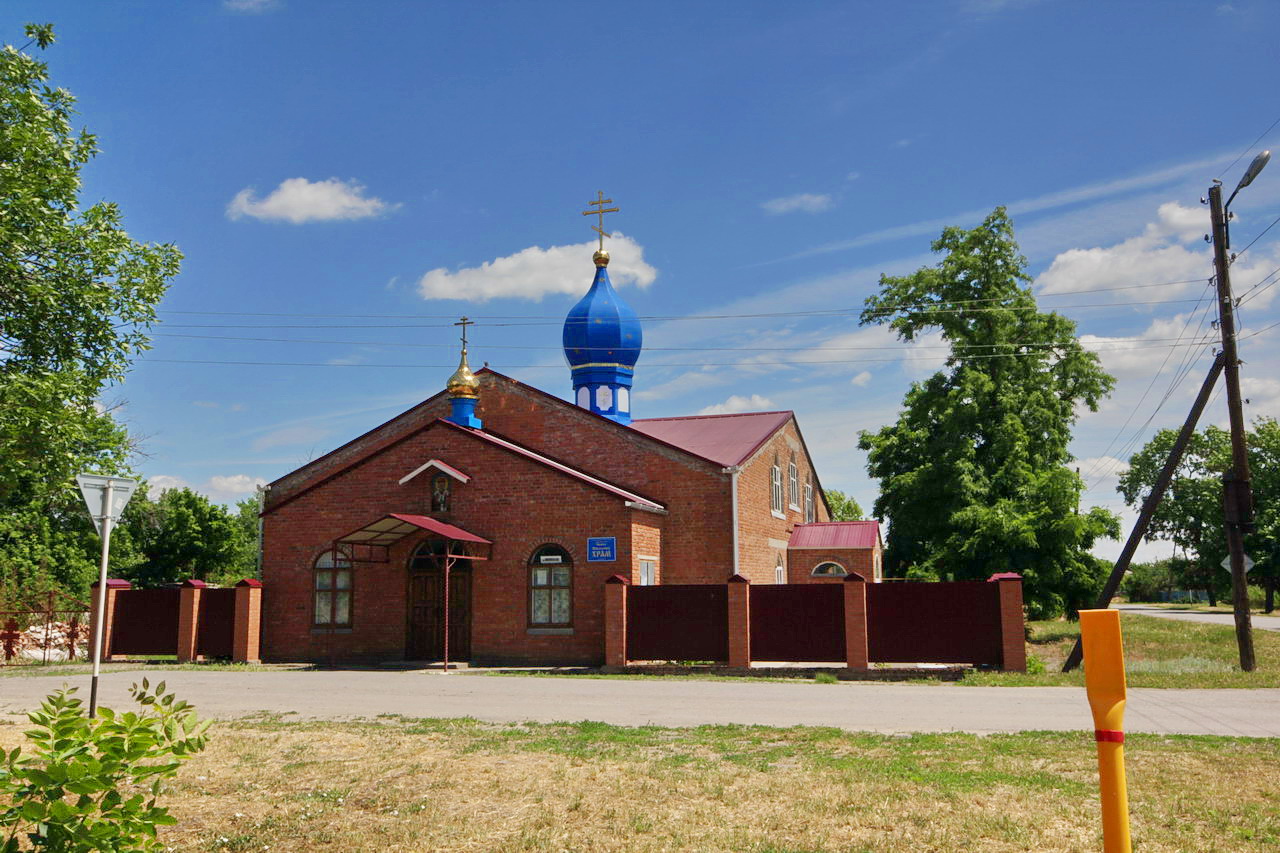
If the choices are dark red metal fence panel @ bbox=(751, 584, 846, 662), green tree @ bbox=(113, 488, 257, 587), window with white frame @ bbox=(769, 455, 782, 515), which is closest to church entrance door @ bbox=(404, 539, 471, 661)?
dark red metal fence panel @ bbox=(751, 584, 846, 662)

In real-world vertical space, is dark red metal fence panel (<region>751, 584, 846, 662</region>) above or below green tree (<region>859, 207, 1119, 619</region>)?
below

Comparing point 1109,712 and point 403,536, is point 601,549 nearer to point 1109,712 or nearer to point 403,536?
point 403,536

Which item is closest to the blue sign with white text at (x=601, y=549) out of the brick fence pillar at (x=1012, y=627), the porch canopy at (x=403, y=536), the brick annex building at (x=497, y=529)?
the brick annex building at (x=497, y=529)

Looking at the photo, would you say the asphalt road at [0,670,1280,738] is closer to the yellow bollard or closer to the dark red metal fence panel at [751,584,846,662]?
the dark red metal fence panel at [751,584,846,662]

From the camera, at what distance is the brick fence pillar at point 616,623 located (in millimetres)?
20203

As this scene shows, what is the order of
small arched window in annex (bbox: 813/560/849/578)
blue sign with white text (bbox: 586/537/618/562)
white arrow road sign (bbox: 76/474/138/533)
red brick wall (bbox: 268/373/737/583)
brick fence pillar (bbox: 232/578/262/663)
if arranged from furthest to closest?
1. small arched window in annex (bbox: 813/560/849/578)
2. red brick wall (bbox: 268/373/737/583)
3. brick fence pillar (bbox: 232/578/262/663)
4. blue sign with white text (bbox: 586/537/618/562)
5. white arrow road sign (bbox: 76/474/138/533)

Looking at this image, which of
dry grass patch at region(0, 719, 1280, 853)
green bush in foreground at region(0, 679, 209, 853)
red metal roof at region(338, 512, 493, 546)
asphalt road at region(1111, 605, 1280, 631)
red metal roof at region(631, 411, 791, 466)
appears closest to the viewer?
green bush in foreground at region(0, 679, 209, 853)

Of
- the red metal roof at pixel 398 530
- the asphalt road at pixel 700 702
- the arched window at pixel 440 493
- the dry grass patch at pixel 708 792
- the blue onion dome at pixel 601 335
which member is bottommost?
the asphalt road at pixel 700 702

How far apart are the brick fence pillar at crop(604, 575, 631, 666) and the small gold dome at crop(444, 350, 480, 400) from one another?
8.36 m

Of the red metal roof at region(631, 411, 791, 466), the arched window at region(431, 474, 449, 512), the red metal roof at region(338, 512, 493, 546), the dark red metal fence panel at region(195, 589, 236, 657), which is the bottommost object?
the dark red metal fence panel at region(195, 589, 236, 657)

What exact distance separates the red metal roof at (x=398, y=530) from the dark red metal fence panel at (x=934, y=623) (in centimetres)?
836

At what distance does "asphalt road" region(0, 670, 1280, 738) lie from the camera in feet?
38.5

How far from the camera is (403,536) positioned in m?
22.6

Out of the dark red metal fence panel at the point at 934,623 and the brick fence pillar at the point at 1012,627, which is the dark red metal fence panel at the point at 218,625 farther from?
the brick fence pillar at the point at 1012,627
